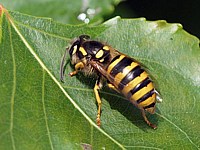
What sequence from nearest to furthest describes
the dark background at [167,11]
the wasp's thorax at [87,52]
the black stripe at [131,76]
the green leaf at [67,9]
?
the black stripe at [131,76]
the wasp's thorax at [87,52]
the green leaf at [67,9]
the dark background at [167,11]

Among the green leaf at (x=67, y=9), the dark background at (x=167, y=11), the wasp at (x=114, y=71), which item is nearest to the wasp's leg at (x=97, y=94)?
the wasp at (x=114, y=71)

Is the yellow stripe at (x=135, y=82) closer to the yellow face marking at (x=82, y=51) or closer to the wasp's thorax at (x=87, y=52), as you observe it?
the wasp's thorax at (x=87, y=52)

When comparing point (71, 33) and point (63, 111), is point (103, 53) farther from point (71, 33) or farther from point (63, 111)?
point (63, 111)

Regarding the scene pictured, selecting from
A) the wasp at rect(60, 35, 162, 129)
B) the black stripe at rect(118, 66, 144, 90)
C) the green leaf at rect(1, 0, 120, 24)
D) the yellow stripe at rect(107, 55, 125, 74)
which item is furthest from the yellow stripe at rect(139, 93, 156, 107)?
the green leaf at rect(1, 0, 120, 24)

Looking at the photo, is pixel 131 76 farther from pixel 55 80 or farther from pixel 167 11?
pixel 167 11

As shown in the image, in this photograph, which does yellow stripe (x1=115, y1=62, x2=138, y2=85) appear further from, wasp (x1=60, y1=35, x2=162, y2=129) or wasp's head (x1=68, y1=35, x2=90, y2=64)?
wasp's head (x1=68, y1=35, x2=90, y2=64)

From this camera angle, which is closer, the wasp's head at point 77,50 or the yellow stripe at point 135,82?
the yellow stripe at point 135,82
